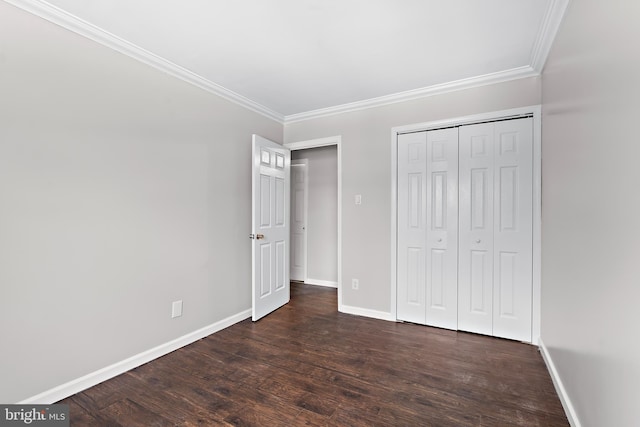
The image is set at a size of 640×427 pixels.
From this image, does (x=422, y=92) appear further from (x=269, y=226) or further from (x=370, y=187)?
(x=269, y=226)

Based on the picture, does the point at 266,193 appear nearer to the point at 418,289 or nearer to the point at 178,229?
the point at 178,229

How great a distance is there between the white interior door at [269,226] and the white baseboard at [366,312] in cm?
82

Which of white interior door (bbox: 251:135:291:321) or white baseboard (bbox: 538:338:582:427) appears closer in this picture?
white baseboard (bbox: 538:338:582:427)

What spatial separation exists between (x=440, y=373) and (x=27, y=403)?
2.70m

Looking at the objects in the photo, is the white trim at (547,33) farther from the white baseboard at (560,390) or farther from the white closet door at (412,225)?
the white baseboard at (560,390)

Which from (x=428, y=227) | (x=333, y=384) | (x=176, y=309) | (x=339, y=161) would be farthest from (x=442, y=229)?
(x=176, y=309)

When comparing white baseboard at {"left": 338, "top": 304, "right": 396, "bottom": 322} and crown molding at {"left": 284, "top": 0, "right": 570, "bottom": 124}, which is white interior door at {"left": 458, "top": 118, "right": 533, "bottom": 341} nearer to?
crown molding at {"left": 284, "top": 0, "right": 570, "bottom": 124}

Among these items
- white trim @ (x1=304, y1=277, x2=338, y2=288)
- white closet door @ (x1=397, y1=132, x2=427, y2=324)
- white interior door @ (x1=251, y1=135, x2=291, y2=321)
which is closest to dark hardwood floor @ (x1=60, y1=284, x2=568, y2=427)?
white closet door @ (x1=397, y1=132, x2=427, y2=324)

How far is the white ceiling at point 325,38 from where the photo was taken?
1.88 m

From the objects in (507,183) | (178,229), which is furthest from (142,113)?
(507,183)

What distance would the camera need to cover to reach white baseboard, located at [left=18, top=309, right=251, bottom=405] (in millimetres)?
1857

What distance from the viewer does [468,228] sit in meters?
2.97

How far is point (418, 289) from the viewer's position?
10.5ft

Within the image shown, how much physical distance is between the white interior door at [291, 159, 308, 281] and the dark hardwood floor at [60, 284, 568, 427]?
7.32 feet
